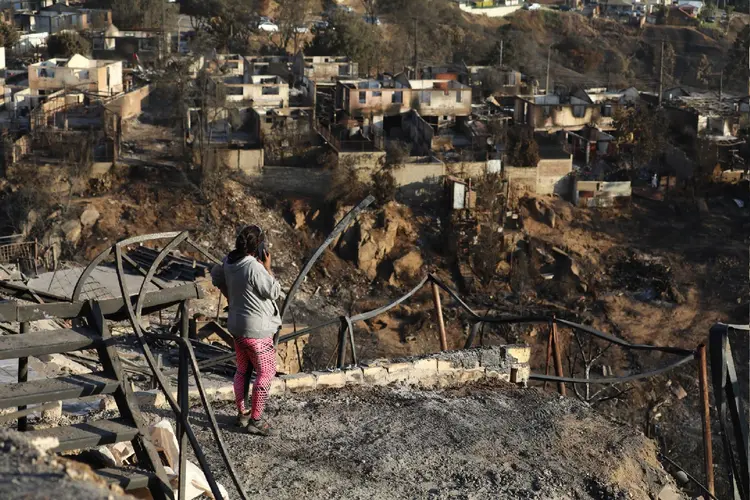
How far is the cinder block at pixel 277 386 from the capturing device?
5.81 m


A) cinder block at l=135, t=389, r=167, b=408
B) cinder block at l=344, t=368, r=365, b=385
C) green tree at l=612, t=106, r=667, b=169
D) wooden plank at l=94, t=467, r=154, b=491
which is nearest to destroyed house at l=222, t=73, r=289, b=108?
green tree at l=612, t=106, r=667, b=169

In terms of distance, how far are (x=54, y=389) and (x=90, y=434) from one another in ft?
0.72

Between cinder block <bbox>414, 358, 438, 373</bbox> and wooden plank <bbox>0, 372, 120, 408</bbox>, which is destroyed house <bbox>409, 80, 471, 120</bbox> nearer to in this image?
cinder block <bbox>414, 358, 438, 373</bbox>

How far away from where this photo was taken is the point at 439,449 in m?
5.28

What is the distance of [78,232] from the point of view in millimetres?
23469

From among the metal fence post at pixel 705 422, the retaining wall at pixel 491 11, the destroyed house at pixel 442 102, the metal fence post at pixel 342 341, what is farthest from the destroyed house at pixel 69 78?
the retaining wall at pixel 491 11

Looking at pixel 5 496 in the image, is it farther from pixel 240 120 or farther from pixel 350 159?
pixel 240 120

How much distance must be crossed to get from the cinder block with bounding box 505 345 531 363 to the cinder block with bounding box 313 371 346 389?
1100 millimetres

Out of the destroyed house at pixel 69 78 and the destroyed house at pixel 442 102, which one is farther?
the destroyed house at pixel 442 102

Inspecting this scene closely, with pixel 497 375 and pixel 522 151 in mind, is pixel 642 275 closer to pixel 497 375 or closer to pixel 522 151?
pixel 522 151

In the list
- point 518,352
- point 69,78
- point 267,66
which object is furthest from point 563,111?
point 518,352

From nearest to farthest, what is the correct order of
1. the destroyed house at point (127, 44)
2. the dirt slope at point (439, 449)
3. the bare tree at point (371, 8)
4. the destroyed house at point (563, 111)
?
the dirt slope at point (439, 449)
the destroyed house at point (563, 111)
the destroyed house at point (127, 44)
the bare tree at point (371, 8)

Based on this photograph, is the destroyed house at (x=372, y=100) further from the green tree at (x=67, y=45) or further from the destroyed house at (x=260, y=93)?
the green tree at (x=67, y=45)

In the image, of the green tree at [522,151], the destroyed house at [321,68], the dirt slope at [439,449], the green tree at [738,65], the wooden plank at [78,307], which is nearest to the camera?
the wooden plank at [78,307]
